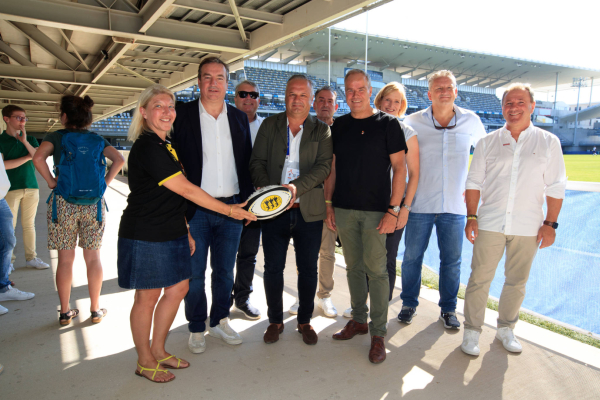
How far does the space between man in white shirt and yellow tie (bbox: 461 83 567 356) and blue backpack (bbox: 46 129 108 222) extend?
3057 mm

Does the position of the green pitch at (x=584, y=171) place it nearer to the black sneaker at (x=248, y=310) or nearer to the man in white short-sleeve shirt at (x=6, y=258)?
the black sneaker at (x=248, y=310)

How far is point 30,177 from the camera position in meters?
4.63

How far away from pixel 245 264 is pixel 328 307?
87cm

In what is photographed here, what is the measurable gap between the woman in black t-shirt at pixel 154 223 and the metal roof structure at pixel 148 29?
9.25 ft

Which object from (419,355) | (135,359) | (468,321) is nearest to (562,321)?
(468,321)

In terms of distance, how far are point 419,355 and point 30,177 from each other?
485cm

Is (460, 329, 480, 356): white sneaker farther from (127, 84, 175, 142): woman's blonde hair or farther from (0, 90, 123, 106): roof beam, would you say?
(0, 90, 123, 106): roof beam

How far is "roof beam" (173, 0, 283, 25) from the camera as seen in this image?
5062 millimetres

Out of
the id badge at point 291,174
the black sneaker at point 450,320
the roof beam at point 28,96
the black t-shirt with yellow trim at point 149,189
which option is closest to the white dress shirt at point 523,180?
the black sneaker at point 450,320

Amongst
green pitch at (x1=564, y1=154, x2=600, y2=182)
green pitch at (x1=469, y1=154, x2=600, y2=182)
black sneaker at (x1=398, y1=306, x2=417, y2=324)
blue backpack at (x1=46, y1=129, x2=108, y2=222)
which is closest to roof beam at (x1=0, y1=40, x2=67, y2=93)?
blue backpack at (x1=46, y1=129, x2=108, y2=222)

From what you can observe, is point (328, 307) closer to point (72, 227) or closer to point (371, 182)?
point (371, 182)

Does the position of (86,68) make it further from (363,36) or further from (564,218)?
(363,36)

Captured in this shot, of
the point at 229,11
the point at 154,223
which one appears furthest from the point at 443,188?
the point at 229,11

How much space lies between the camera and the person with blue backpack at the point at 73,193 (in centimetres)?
303
